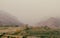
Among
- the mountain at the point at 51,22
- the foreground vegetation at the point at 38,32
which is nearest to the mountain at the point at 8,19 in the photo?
the foreground vegetation at the point at 38,32

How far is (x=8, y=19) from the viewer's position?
202 centimetres

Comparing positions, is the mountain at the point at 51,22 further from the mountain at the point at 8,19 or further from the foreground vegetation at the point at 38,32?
the mountain at the point at 8,19

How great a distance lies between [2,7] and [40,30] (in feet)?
2.27

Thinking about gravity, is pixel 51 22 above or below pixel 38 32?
above

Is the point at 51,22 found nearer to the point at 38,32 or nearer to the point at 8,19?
the point at 38,32

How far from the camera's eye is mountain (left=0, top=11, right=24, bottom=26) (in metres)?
2.01

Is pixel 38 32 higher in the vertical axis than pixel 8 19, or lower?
lower

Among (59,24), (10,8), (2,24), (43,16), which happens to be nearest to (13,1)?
(10,8)

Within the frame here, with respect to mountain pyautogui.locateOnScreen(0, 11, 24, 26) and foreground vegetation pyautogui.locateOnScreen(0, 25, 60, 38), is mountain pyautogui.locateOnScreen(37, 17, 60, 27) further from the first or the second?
mountain pyautogui.locateOnScreen(0, 11, 24, 26)

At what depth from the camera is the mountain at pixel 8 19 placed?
6.61 ft

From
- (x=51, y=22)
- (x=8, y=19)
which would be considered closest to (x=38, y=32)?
(x=51, y=22)

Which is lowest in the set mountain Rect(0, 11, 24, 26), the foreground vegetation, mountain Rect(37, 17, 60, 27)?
the foreground vegetation

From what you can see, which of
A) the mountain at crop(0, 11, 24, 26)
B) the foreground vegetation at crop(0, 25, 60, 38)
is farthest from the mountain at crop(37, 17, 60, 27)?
the mountain at crop(0, 11, 24, 26)

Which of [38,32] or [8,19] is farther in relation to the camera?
[8,19]
